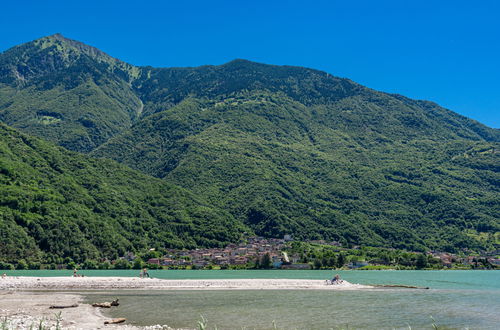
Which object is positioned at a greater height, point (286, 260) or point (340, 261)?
point (286, 260)

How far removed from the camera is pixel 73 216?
482 feet

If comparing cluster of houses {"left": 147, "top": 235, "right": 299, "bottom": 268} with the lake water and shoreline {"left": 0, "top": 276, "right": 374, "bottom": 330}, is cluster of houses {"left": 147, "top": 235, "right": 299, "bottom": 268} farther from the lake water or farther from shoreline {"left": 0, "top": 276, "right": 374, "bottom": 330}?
the lake water

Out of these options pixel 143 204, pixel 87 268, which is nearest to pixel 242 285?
pixel 87 268

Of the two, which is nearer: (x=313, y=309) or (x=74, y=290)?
(x=313, y=309)

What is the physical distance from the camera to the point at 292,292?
215ft

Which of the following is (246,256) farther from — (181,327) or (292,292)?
(181,327)

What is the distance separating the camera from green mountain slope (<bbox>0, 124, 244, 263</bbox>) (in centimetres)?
12662

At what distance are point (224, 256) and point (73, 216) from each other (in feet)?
147

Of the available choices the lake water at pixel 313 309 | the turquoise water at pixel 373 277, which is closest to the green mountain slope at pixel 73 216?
the turquoise water at pixel 373 277

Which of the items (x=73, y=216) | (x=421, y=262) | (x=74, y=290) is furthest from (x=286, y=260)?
(x=74, y=290)

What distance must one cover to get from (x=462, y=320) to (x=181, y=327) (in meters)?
22.6

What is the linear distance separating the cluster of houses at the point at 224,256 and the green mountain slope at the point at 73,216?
9661mm

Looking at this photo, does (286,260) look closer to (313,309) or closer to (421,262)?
(421,262)

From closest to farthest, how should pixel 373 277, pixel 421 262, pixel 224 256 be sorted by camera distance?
pixel 373 277
pixel 421 262
pixel 224 256
